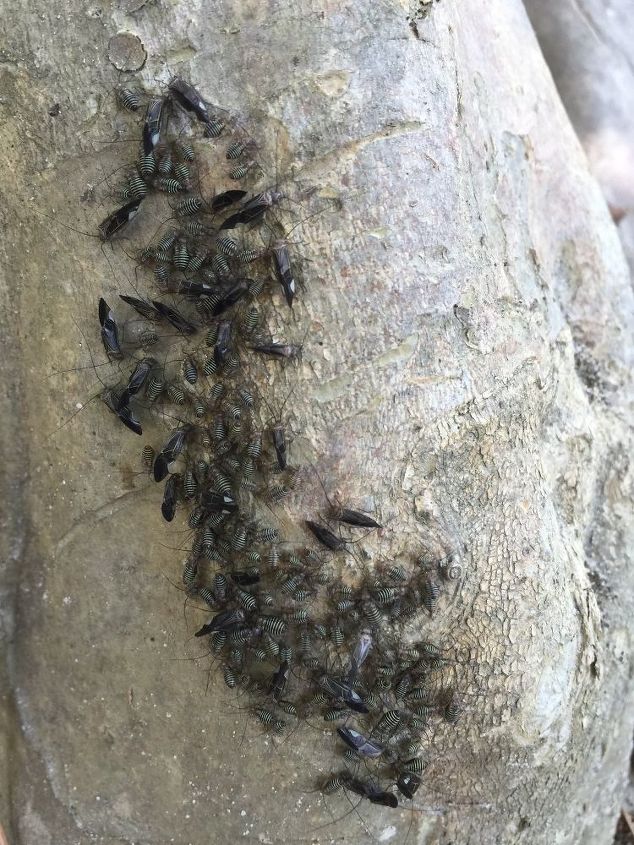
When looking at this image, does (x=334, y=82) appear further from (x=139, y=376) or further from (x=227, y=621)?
(x=227, y=621)

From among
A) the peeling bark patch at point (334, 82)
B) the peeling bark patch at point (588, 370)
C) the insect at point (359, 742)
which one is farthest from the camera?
the peeling bark patch at point (588, 370)

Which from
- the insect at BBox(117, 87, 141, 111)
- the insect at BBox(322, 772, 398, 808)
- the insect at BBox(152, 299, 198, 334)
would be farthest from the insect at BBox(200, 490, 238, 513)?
the insect at BBox(117, 87, 141, 111)

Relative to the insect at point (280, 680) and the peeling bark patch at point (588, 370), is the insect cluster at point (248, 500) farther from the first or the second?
the peeling bark patch at point (588, 370)

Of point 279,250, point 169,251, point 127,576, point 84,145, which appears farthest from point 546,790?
point 84,145

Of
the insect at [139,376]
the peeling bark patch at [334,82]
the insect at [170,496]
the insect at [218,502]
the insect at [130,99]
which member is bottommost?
the insect at [170,496]

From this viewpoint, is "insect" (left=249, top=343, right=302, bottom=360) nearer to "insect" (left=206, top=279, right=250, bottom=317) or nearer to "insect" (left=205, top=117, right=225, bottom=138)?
"insect" (left=206, top=279, right=250, bottom=317)

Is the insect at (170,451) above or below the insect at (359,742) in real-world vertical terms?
above

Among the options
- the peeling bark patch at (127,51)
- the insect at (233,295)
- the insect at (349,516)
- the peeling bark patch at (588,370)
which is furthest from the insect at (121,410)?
the peeling bark patch at (588,370)
